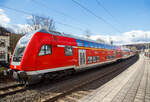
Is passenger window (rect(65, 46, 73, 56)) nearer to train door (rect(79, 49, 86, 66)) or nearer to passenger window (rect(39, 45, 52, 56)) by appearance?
Result: train door (rect(79, 49, 86, 66))

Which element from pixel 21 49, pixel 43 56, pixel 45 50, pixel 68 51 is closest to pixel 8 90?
pixel 21 49

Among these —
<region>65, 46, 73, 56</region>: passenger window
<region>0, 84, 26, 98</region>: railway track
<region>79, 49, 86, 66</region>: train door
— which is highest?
<region>65, 46, 73, 56</region>: passenger window

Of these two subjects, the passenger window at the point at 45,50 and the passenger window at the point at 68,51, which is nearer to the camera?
the passenger window at the point at 45,50

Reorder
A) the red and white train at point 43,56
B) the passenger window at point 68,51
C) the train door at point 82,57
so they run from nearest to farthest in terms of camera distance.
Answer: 1. the red and white train at point 43,56
2. the passenger window at point 68,51
3. the train door at point 82,57

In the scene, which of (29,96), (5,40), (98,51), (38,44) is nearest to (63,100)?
(29,96)

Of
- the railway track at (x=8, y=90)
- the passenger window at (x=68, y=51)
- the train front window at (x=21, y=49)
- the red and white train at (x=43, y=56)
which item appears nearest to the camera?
the railway track at (x=8, y=90)

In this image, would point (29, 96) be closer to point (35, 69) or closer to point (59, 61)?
point (35, 69)

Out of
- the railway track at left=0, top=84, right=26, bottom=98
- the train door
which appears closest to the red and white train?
the train door

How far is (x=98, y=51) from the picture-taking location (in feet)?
38.6

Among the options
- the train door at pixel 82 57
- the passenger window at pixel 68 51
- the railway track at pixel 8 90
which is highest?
the passenger window at pixel 68 51

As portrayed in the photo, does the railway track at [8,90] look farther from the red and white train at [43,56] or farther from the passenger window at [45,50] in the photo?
the passenger window at [45,50]

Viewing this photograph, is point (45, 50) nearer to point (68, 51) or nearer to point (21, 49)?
point (21, 49)

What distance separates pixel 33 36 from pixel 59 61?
2230 millimetres

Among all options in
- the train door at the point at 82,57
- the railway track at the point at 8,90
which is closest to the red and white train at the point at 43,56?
the train door at the point at 82,57
